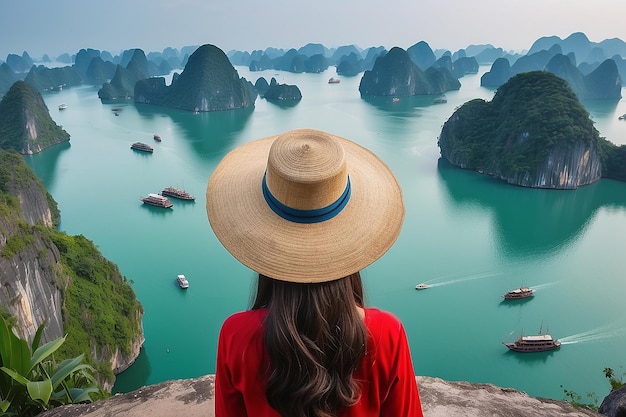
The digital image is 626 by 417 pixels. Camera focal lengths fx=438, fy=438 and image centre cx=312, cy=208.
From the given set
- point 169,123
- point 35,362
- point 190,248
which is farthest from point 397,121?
point 35,362

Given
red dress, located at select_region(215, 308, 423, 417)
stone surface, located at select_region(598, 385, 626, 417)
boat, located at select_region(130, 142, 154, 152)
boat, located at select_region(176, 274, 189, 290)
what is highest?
red dress, located at select_region(215, 308, 423, 417)

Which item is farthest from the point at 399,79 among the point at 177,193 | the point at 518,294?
the point at 518,294

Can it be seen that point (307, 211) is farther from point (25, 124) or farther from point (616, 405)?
point (25, 124)

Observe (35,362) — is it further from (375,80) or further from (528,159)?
(375,80)

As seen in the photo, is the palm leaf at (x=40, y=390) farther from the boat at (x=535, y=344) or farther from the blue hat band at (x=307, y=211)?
the boat at (x=535, y=344)

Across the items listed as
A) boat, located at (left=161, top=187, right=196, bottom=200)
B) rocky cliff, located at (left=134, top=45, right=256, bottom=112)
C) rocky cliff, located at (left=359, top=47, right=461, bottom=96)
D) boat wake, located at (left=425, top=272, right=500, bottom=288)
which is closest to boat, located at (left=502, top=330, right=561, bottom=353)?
boat wake, located at (left=425, top=272, right=500, bottom=288)

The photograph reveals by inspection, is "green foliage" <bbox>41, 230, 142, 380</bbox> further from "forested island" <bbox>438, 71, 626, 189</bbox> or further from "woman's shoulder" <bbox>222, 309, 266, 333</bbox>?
"forested island" <bbox>438, 71, 626, 189</bbox>
